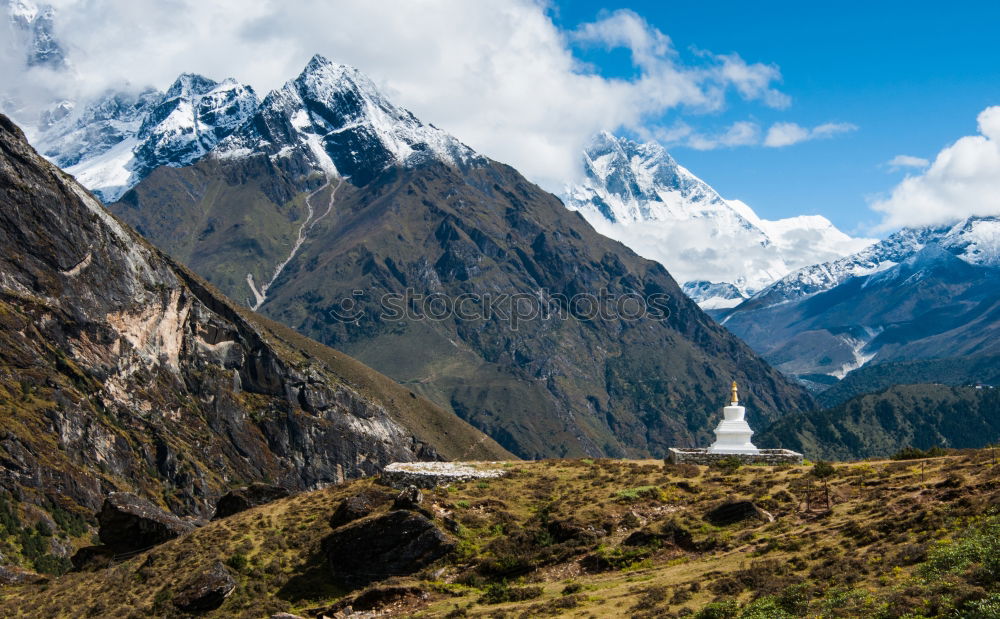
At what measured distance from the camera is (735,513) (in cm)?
5122

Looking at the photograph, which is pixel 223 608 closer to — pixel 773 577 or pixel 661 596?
pixel 661 596

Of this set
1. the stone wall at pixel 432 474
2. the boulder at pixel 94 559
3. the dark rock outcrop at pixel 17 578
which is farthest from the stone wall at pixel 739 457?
the dark rock outcrop at pixel 17 578

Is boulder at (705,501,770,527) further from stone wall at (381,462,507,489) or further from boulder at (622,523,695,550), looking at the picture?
stone wall at (381,462,507,489)

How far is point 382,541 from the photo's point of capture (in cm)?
5434

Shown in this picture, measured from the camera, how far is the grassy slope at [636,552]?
36.8 metres

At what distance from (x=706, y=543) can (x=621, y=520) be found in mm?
6417

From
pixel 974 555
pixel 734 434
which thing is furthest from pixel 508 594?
pixel 734 434

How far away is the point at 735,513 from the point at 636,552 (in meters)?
6.33

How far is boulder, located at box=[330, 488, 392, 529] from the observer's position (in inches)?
Result: 2349

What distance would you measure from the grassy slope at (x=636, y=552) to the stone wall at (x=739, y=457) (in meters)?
2.80

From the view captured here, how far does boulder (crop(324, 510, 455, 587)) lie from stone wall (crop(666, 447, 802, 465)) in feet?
69.9

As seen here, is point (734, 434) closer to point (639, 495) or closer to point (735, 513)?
point (639, 495)

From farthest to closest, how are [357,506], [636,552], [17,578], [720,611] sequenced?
[17,578], [357,506], [636,552], [720,611]

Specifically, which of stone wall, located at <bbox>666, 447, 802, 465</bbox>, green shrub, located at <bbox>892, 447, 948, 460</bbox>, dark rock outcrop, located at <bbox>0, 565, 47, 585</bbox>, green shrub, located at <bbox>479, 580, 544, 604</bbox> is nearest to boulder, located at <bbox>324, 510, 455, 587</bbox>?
green shrub, located at <bbox>479, 580, 544, 604</bbox>
